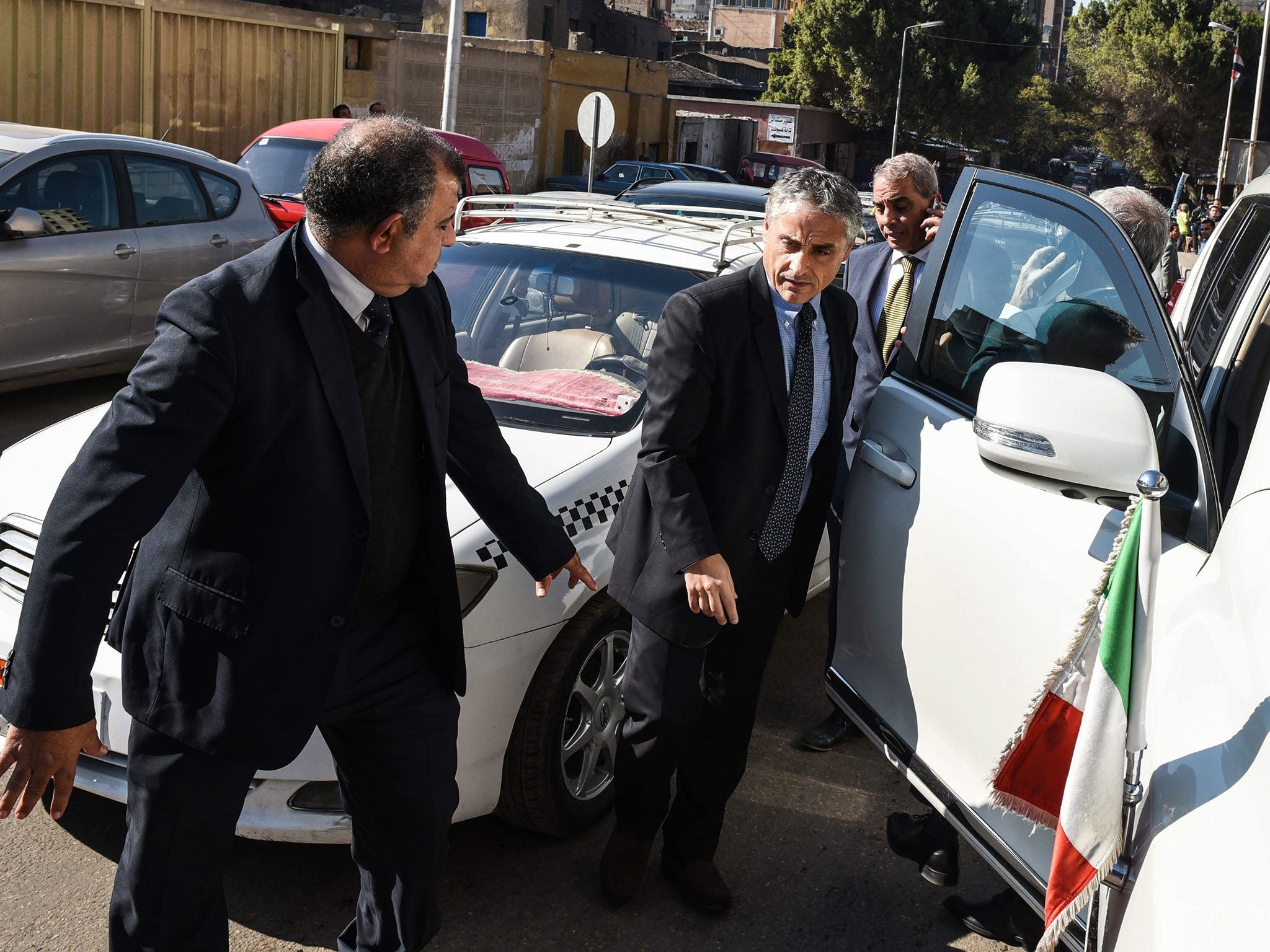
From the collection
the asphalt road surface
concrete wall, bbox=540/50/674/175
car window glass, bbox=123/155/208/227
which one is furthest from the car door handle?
concrete wall, bbox=540/50/674/175

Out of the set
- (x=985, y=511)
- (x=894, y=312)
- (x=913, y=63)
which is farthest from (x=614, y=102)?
(x=985, y=511)

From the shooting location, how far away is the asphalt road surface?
2842mm

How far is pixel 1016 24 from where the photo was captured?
166 feet

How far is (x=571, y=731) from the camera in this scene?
10.5ft

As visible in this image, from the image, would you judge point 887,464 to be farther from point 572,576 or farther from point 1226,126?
point 1226,126

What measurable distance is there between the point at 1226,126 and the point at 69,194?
125 feet

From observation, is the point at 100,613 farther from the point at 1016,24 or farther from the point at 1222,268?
the point at 1016,24

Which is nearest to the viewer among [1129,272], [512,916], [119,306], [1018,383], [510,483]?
[1018,383]

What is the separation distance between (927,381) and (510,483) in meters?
1.12

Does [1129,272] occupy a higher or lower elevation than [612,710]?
higher

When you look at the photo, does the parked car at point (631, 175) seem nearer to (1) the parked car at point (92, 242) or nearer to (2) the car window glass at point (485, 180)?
(2) the car window glass at point (485, 180)

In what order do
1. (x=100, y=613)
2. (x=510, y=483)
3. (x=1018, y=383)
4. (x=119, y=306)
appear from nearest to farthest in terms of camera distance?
(x=100, y=613), (x=1018, y=383), (x=510, y=483), (x=119, y=306)

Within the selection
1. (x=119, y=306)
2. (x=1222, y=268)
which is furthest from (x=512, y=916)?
(x=119, y=306)

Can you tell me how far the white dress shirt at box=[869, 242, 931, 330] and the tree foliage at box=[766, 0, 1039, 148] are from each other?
4767cm
